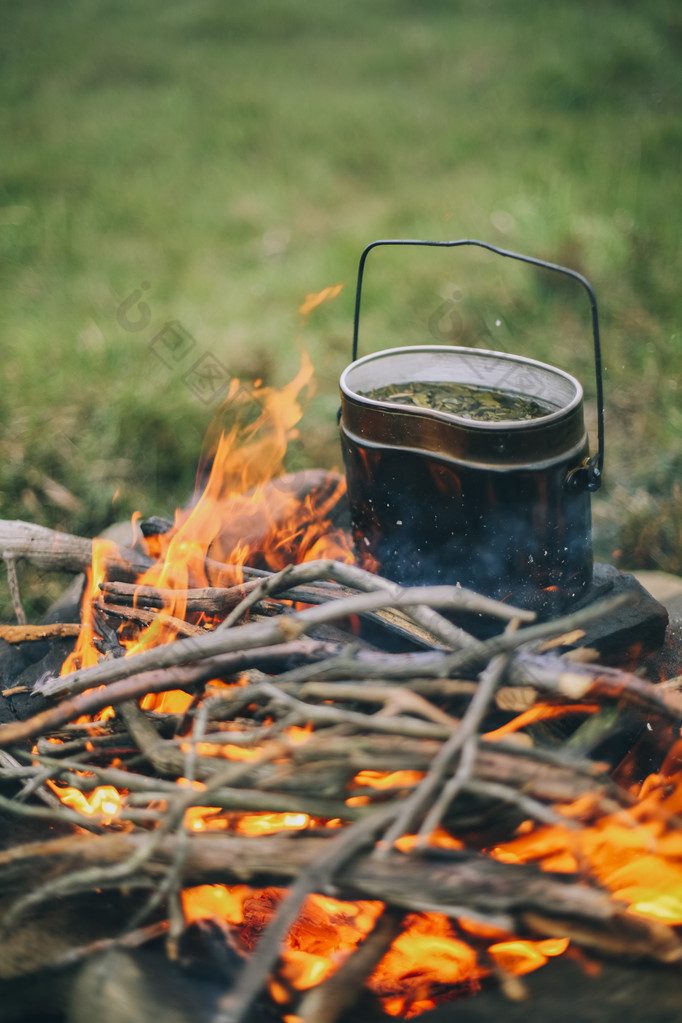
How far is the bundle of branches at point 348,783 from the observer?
4.14ft

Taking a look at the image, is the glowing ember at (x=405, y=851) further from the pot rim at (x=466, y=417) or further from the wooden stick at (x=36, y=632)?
the pot rim at (x=466, y=417)

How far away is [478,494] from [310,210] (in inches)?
247

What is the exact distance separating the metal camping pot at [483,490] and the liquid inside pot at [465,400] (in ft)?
0.12

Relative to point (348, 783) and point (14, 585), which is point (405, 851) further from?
point (14, 585)

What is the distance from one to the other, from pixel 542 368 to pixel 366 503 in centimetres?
56

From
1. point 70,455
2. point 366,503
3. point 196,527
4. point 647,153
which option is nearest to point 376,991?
point 366,503

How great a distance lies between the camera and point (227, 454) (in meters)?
2.79

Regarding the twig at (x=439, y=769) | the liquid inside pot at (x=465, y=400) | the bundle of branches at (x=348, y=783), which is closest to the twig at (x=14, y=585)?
the bundle of branches at (x=348, y=783)

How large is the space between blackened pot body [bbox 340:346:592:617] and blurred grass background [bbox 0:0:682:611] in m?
1.30

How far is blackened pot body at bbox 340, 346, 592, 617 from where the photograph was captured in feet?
5.39

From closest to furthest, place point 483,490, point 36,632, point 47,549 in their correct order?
1. point 483,490
2. point 36,632
3. point 47,549

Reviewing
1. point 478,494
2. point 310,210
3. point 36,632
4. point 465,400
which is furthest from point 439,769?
point 310,210

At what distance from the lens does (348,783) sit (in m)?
1.40

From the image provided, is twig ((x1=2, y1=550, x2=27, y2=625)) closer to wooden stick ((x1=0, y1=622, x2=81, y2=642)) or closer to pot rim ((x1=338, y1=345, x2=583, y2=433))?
wooden stick ((x1=0, y1=622, x2=81, y2=642))
